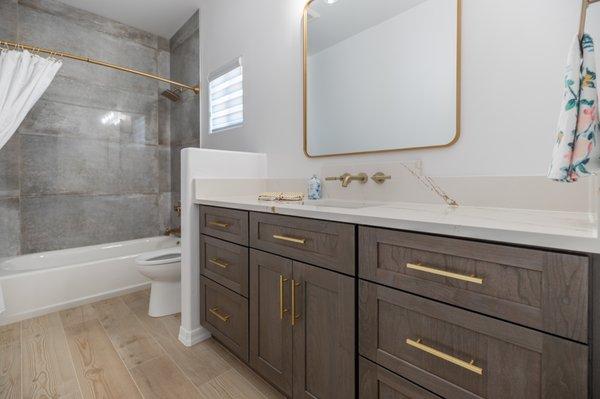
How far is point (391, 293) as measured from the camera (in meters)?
0.87

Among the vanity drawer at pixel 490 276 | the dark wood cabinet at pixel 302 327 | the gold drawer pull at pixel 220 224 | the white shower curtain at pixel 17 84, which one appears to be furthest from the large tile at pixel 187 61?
the vanity drawer at pixel 490 276

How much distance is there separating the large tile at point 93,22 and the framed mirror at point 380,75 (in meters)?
2.40

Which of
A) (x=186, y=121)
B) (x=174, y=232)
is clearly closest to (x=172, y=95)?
(x=186, y=121)

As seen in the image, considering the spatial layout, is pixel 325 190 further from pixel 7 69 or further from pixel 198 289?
pixel 7 69

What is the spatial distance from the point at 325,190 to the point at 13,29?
3.06 metres

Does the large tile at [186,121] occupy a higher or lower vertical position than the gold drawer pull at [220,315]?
higher

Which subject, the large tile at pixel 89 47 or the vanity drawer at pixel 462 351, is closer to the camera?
the vanity drawer at pixel 462 351

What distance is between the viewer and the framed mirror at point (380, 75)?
1282mm

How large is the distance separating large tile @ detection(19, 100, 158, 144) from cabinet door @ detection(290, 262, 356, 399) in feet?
9.40

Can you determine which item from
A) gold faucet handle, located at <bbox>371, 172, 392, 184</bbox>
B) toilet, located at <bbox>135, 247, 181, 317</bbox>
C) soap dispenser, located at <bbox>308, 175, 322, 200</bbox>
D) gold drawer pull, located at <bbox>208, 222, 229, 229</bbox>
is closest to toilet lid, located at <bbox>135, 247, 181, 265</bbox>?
toilet, located at <bbox>135, 247, 181, 317</bbox>

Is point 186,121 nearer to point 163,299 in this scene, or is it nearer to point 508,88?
point 163,299

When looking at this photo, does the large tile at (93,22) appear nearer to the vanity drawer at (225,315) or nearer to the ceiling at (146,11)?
the ceiling at (146,11)

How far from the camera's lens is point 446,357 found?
77cm

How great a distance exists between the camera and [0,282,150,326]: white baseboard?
205 centimetres
